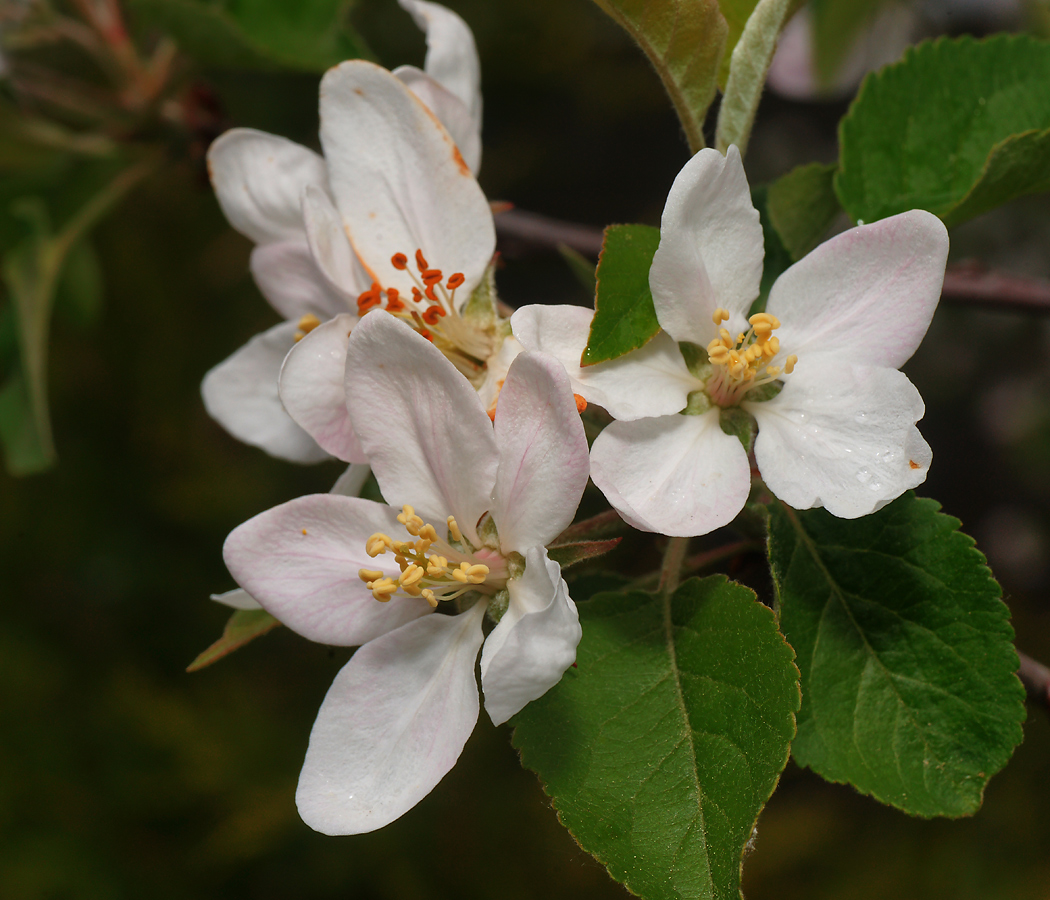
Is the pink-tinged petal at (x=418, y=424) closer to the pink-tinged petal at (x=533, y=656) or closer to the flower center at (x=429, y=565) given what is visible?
the flower center at (x=429, y=565)

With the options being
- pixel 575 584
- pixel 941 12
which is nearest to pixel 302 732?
pixel 575 584

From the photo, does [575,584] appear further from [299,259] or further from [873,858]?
[873,858]

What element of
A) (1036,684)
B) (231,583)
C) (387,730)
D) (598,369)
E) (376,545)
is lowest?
(231,583)

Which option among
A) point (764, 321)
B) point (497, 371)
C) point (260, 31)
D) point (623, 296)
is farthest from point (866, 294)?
point (260, 31)

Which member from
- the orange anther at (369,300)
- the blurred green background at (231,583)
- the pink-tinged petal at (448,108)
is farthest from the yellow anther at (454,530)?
the blurred green background at (231,583)

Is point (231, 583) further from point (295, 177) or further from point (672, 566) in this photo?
point (672, 566)

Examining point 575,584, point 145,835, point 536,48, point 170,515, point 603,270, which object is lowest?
point 145,835

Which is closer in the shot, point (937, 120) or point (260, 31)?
point (937, 120)
